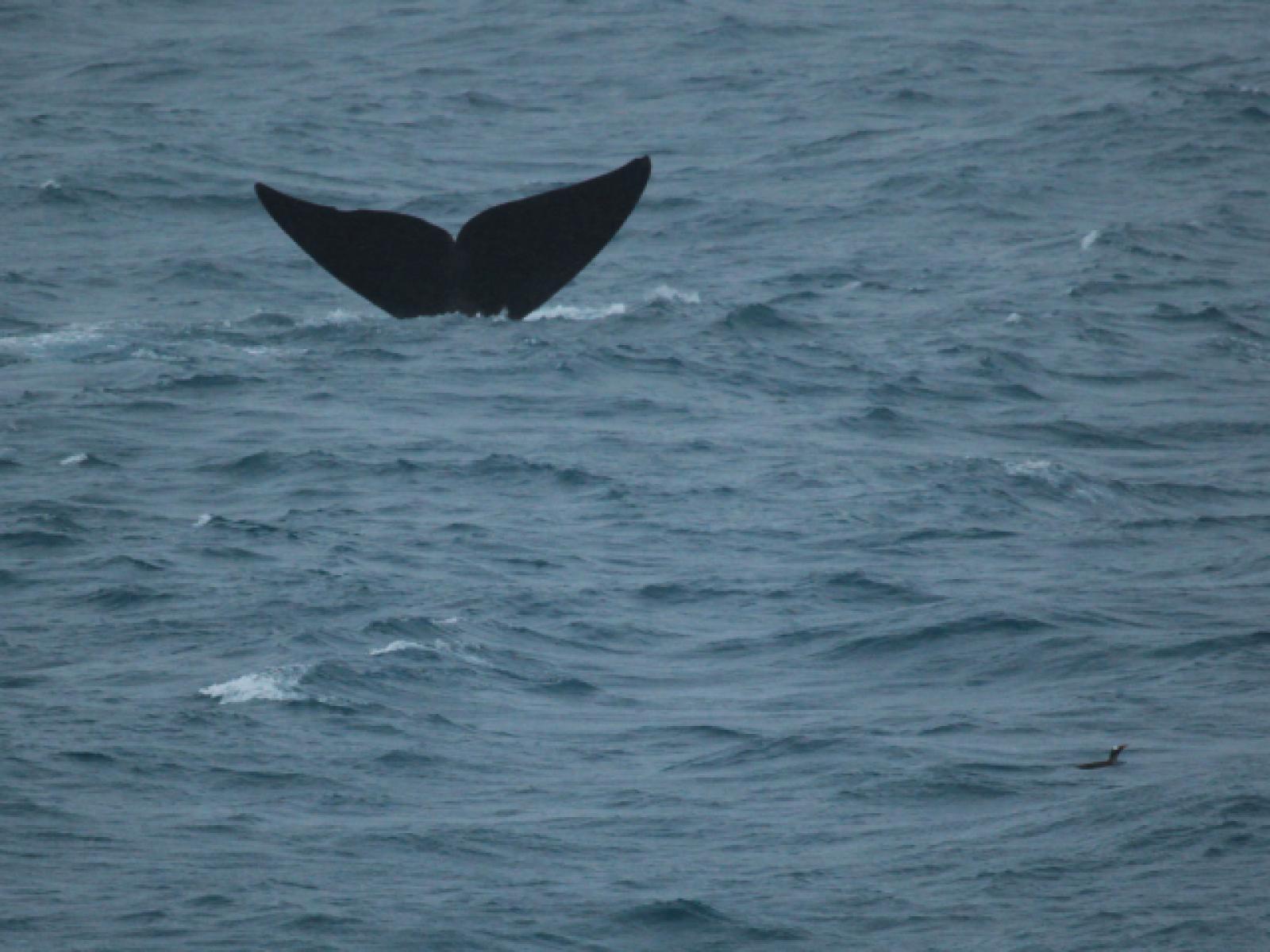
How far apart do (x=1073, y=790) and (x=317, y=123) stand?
35.2 meters

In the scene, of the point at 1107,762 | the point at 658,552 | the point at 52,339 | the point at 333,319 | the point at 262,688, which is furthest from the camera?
the point at 333,319

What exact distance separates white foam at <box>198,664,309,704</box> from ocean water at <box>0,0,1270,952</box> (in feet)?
0.17

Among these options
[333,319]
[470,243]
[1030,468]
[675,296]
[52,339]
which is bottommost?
[1030,468]

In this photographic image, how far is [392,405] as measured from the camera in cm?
2697

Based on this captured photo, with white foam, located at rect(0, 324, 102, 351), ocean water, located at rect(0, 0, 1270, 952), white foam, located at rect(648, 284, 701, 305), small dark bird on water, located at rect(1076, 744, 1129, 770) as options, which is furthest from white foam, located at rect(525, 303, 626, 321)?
small dark bird on water, located at rect(1076, 744, 1129, 770)

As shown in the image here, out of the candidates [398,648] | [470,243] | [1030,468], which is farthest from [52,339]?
[1030,468]

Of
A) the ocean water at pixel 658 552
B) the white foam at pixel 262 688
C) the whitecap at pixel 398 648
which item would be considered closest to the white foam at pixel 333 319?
the ocean water at pixel 658 552

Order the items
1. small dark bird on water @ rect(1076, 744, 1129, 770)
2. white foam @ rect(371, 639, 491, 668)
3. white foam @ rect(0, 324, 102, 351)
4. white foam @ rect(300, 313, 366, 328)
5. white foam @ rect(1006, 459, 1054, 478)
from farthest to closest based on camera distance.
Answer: white foam @ rect(300, 313, 366, 328) < white foam @ rect(0, 324, 102, 351) < white foam @ rect(1006, 459, 1054, 478) < white foam @ rect(371, 639, 491, 668) < small dark bird on water @ rect(1076, 744, 1129, 770)

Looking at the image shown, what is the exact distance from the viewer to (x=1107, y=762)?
15.7m

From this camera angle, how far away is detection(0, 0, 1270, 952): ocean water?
14.5 meters

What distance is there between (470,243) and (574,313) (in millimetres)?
10170

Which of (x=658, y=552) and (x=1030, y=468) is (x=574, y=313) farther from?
(x=658, y=552)

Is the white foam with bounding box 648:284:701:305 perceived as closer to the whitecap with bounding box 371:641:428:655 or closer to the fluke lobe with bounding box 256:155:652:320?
the fluke lobe with bounding box 256:155:652:320

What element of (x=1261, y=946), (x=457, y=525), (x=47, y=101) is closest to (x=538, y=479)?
(x=457, y=525)
